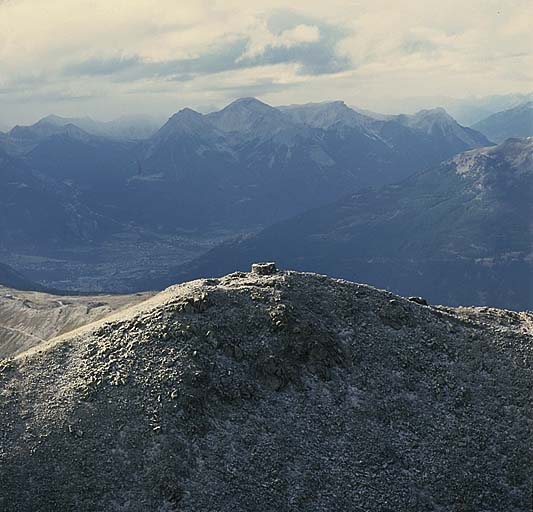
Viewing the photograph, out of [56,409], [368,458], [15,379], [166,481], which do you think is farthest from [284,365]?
[15,379]

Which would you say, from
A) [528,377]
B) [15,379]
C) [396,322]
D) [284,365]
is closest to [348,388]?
[284,365]

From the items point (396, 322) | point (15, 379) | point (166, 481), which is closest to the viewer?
point (166, 481)

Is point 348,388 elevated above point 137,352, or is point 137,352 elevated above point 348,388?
point 137,352

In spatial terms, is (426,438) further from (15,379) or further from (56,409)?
(15,379)

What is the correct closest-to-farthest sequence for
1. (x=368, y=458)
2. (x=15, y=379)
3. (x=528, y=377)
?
(x=368, y=458) → (x=15, y=379) → (x=528, y=377)

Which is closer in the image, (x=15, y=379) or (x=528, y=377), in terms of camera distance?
(x=15, y=379)

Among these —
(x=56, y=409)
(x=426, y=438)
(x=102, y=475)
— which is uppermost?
(x=56, y=409)

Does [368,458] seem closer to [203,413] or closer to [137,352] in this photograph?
[203,413]
